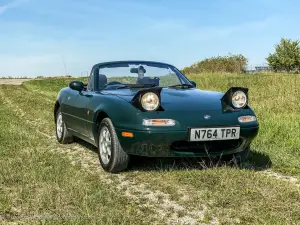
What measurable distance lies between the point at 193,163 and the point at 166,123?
3.44 feet

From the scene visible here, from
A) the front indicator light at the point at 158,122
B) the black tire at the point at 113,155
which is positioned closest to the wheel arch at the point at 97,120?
the black tire at the point at 113,155

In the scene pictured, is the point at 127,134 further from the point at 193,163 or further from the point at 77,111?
the point at 77,111

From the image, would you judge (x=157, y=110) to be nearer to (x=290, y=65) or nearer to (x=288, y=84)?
(x=288, y=84)

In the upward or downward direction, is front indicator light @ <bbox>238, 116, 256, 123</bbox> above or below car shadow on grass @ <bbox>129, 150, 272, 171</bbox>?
above

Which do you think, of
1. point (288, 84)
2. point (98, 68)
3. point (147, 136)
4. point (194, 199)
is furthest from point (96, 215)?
point (288, 84)

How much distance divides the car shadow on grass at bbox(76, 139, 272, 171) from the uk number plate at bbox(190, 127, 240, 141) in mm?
360

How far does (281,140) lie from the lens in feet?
21.4

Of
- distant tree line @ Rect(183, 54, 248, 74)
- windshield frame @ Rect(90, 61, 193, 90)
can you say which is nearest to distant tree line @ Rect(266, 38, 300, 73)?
distant tree line @ Rect(183, 54, 248, 74)

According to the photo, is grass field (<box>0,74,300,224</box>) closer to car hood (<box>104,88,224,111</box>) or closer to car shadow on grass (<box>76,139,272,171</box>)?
car shadow on grass (<box>76,139,272,171</box>)

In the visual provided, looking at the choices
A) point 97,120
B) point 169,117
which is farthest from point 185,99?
point 97,120

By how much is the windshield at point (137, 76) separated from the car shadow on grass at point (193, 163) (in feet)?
→ 3.32

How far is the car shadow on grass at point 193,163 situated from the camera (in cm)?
493

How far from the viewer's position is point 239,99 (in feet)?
15.8

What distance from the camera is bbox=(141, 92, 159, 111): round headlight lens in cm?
442
